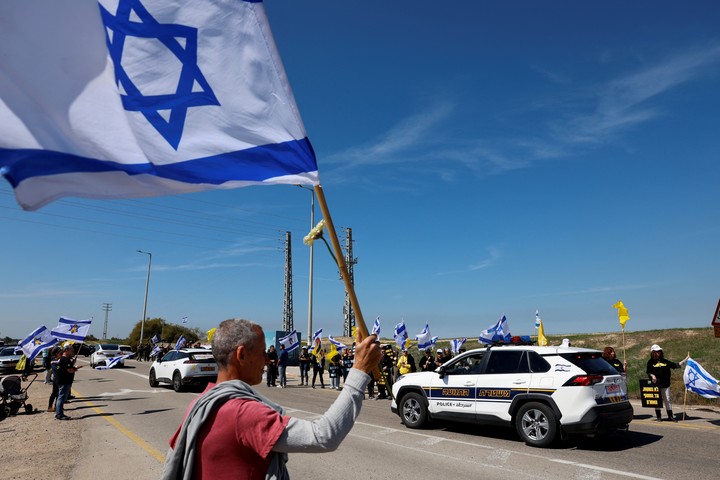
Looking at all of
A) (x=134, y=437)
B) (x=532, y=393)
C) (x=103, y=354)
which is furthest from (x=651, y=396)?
(x=103, y=354)

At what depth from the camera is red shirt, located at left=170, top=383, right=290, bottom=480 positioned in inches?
85.0

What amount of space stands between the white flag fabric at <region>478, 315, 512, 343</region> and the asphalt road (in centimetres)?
851

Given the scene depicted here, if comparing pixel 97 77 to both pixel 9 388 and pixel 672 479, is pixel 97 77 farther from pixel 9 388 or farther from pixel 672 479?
pixel 9 388

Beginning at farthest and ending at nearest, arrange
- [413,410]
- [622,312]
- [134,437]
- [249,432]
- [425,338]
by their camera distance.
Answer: [425,338] < [622,312] < [413,410] < [134,437] < [249,432]

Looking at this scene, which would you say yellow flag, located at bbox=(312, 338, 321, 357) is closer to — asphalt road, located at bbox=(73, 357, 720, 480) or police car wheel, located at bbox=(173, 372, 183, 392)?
police car wheel, located at bbox=(173, 372, 183, 392)

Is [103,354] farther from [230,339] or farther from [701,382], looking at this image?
[230,339]

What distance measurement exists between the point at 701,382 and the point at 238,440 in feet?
45.2

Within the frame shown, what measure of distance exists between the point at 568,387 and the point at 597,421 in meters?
0.69

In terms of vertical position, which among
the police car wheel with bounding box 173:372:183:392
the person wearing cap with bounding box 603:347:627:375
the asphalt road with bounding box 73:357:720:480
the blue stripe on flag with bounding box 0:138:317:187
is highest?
the blue stripe on flag with bounding box 0:138:317:187

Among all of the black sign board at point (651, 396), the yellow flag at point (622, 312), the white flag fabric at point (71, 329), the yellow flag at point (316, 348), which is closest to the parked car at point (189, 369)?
the white flag fabric at point (71, 329)

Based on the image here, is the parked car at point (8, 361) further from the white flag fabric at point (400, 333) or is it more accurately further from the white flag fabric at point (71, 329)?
the white flag fabric at point (400, 333)

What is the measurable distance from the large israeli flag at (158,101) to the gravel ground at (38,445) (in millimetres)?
6570

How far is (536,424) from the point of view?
31.8ft

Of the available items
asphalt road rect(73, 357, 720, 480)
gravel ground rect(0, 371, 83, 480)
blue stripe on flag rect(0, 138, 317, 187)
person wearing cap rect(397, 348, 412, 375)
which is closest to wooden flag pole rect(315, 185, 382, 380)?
blue stripe on flag rect(0, 138, 317, 187)
